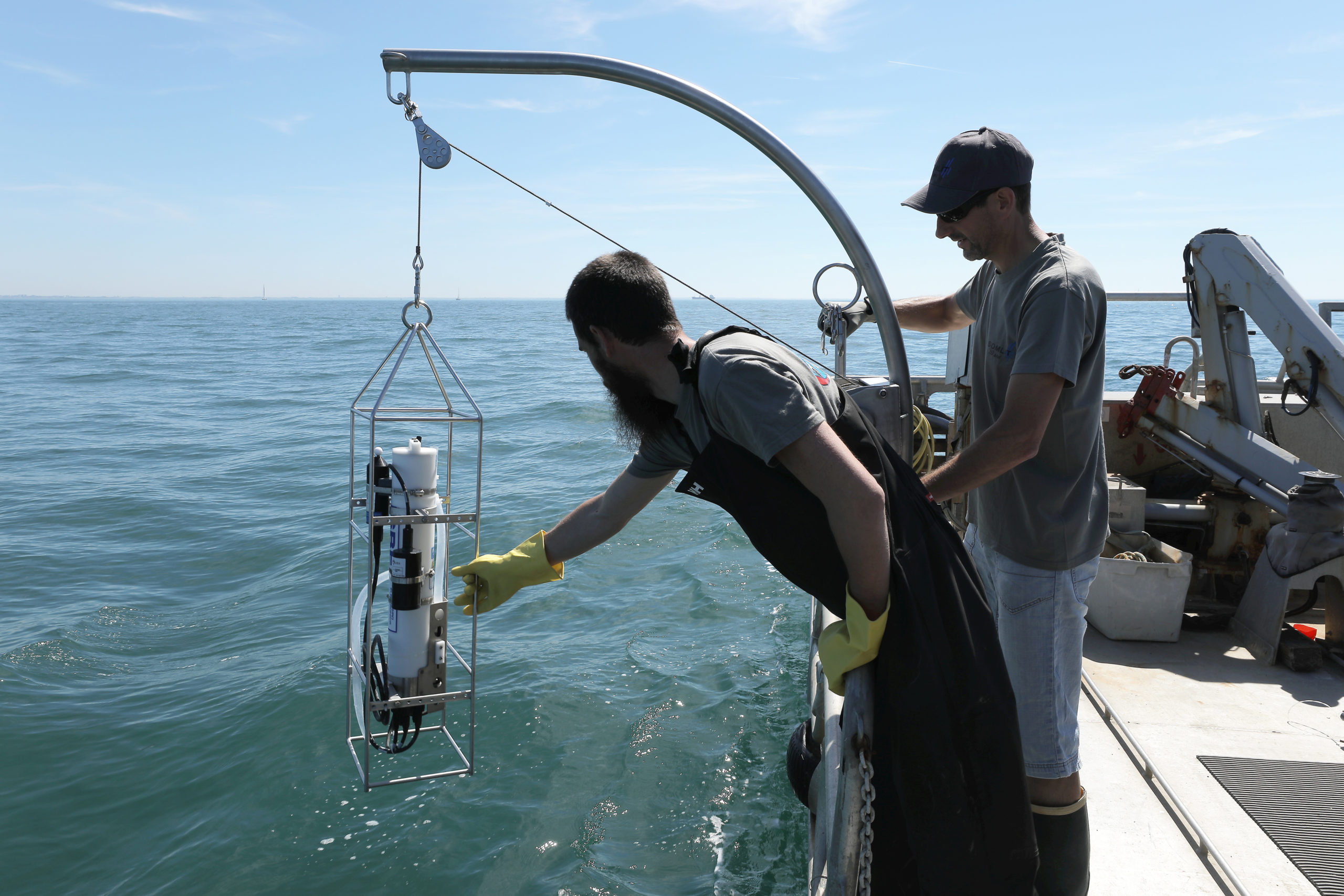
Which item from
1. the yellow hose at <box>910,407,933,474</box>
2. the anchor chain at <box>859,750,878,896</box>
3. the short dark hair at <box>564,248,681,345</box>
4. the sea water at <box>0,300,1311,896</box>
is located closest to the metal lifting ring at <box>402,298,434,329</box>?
the short dark hair at <box>564,248,681,345</box>

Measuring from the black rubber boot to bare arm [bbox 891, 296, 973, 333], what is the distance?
5.44ft

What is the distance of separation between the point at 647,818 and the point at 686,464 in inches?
134

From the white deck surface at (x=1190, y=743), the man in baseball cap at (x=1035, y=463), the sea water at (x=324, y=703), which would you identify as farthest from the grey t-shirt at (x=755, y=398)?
the sea water at (x=324, y=703)

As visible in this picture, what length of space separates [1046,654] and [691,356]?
1.41 metres

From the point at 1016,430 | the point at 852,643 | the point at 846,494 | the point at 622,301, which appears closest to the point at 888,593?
the point at 852,643

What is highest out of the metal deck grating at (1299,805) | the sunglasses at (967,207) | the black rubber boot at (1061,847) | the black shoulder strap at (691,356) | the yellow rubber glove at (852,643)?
the sunglasses at (967,207)

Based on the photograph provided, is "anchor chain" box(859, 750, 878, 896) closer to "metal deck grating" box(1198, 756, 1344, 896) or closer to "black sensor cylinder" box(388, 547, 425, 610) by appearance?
"black sensor cylinder" box(388, 547, 425, 610)

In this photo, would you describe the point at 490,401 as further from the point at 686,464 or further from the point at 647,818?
the point at 686,464

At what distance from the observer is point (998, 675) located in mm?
2074

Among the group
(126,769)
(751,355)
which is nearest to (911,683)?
(751,355)

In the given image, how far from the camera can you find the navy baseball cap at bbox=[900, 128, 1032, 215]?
2.43 metres

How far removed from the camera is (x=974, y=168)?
2.44 m

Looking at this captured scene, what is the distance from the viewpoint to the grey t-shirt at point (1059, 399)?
2.35 meters

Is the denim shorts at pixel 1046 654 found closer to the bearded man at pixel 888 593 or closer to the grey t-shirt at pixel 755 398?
the bearded man at pixel 888 593
